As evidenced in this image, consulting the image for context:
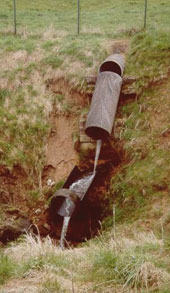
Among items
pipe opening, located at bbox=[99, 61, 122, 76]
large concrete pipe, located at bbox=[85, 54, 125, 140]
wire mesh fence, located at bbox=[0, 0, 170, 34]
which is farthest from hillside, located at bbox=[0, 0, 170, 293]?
wire mesh fence, located at bbox=[0, 0, 170, 34]

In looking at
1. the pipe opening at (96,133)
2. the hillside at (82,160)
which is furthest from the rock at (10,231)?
the pipe opening at (96,133)

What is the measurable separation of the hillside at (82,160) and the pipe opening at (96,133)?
0.34 metres

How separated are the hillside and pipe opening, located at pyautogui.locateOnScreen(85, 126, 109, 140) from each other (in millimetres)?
339

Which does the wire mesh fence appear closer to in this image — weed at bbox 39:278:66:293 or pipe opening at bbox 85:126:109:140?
pipe opening at bbox 85:126:109:140

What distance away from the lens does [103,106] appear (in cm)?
1072

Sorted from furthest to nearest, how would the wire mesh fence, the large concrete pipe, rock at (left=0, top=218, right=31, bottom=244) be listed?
the wire mesh fence < the large concrete pipe < rock at (left=0, top=218, right=31, bottom=244)

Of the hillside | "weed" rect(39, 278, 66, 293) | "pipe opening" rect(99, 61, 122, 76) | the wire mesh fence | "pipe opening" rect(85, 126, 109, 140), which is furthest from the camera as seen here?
the wire mesh fence

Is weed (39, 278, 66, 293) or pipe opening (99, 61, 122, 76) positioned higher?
pipe opening (99, 61, 122, 76)

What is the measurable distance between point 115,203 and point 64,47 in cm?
759

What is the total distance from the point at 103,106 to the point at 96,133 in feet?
2.48

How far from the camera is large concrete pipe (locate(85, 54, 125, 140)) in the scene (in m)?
10.4

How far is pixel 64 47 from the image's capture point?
14805 mm

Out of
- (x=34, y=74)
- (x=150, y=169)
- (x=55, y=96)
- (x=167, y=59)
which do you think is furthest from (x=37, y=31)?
(x=150, y=169)

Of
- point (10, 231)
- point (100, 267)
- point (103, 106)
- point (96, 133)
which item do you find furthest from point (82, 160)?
point (100, 267)
